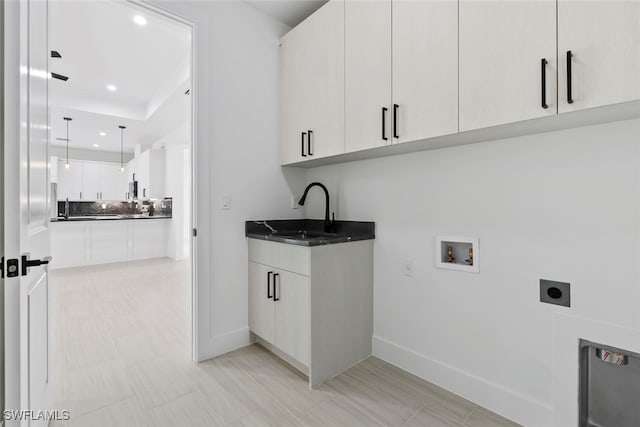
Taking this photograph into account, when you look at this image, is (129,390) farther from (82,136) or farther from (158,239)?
(82,136)

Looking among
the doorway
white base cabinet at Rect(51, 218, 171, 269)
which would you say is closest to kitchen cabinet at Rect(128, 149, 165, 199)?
the doorway

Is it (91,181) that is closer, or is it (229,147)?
(229,147)

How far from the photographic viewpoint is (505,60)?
124cm

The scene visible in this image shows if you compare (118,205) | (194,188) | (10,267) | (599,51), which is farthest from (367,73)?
(118,205)

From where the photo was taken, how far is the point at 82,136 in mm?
6488

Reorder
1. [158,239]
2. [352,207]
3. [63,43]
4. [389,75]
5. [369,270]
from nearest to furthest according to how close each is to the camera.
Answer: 1. [389,75]
2. [369,270]
3. [352,207]
4. [63,43]
5. [158,239]

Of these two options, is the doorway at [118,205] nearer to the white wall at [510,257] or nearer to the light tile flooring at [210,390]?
the light tile flooring at [210,390]

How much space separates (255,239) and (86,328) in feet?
6.08

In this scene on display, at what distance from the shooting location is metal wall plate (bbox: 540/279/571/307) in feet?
4.41

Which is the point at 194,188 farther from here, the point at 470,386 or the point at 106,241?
the point at 106,241

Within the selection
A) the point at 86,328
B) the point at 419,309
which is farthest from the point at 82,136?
the point at 419,309

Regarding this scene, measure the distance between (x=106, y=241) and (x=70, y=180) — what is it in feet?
10.9

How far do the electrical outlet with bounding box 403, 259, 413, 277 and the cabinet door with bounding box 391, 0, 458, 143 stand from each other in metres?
0.81

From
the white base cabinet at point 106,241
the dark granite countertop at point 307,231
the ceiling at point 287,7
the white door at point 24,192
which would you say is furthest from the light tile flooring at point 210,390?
the white base cabinet at point 106,241
